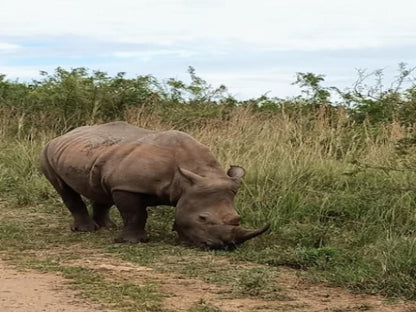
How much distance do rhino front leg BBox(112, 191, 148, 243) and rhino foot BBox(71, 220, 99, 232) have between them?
34.2 inches

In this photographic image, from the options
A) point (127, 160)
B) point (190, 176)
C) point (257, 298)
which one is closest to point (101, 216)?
point (127, 160)

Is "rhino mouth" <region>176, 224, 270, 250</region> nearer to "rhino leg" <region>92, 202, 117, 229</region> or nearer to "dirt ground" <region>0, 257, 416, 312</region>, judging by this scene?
"dirt ground" <region>0, 257, 416, 312</region>

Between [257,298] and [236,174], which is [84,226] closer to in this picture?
[236,174]

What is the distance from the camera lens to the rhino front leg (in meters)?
7.97

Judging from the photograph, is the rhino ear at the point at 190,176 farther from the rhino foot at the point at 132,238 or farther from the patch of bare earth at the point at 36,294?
the patch of bare earth at the point at 36,294

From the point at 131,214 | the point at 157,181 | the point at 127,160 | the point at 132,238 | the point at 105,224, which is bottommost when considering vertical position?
the point at 105,224

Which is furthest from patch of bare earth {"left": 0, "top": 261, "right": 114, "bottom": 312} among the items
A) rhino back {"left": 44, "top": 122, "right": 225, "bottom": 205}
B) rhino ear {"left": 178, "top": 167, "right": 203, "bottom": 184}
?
rhino ear {"left": 178, "top": 167, "right": 203, "bottom": 184}

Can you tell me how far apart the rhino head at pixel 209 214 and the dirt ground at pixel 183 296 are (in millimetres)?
1043

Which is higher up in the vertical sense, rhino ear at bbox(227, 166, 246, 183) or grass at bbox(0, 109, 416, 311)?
rhino ear at bbox(227, 166, 246, 183)

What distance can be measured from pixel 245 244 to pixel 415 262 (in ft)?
6.72

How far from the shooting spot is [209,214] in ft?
25.2

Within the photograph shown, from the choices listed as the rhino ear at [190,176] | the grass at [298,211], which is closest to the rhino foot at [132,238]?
the grass at [298,211]

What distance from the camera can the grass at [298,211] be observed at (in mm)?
6555

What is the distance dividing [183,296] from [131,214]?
2.32 meters
